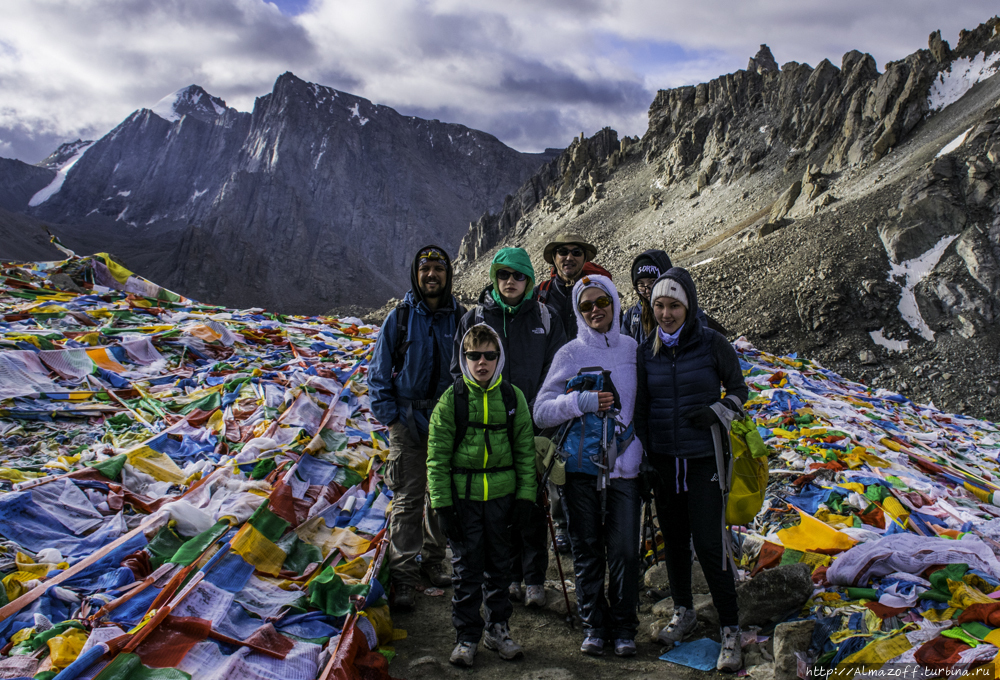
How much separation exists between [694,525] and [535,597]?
4.25ft

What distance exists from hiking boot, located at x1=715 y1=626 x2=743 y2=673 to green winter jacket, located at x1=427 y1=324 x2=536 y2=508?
129 cm

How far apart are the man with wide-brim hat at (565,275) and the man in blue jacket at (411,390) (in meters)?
1.09

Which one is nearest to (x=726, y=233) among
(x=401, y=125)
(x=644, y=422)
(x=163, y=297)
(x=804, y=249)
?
(x=804, y=249)

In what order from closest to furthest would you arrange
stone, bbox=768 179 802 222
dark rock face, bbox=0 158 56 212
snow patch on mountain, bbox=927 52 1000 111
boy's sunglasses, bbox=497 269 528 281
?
boy's sunglasses, bbox=497 269 528 281
snow patch on mountain, bbox=927 52 1000 111
stone, bbox=768 179 802 222
dark rock face, bbox=0 158 56 212

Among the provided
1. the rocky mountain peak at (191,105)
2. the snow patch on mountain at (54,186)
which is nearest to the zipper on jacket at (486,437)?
the snow patch on mountain at (54,186)

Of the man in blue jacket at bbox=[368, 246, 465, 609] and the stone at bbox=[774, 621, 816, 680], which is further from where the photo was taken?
the man in blue jacket at bbox=[368, 246, 465, 609]

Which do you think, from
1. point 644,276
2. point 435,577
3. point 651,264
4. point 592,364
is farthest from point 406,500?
point 651,264

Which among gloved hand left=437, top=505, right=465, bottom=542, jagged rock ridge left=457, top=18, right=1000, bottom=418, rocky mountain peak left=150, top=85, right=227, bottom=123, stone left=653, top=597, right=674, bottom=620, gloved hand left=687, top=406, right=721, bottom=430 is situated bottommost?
stone left=653, top=597, right=674, bottom=620

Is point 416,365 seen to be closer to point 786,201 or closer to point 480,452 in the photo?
point 480,452

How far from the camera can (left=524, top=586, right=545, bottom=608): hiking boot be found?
3895mm

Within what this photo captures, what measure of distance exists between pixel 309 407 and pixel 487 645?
4.32 metres

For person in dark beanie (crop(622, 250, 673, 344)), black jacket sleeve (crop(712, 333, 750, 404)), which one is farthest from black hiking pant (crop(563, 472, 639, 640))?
person in dark beanie (crop(622, 250, 673, 344))

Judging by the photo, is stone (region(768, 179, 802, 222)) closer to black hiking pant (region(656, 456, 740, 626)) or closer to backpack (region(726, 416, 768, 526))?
backpack (region(726, 416, 768, 526))

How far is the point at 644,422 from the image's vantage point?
11.2 ft
